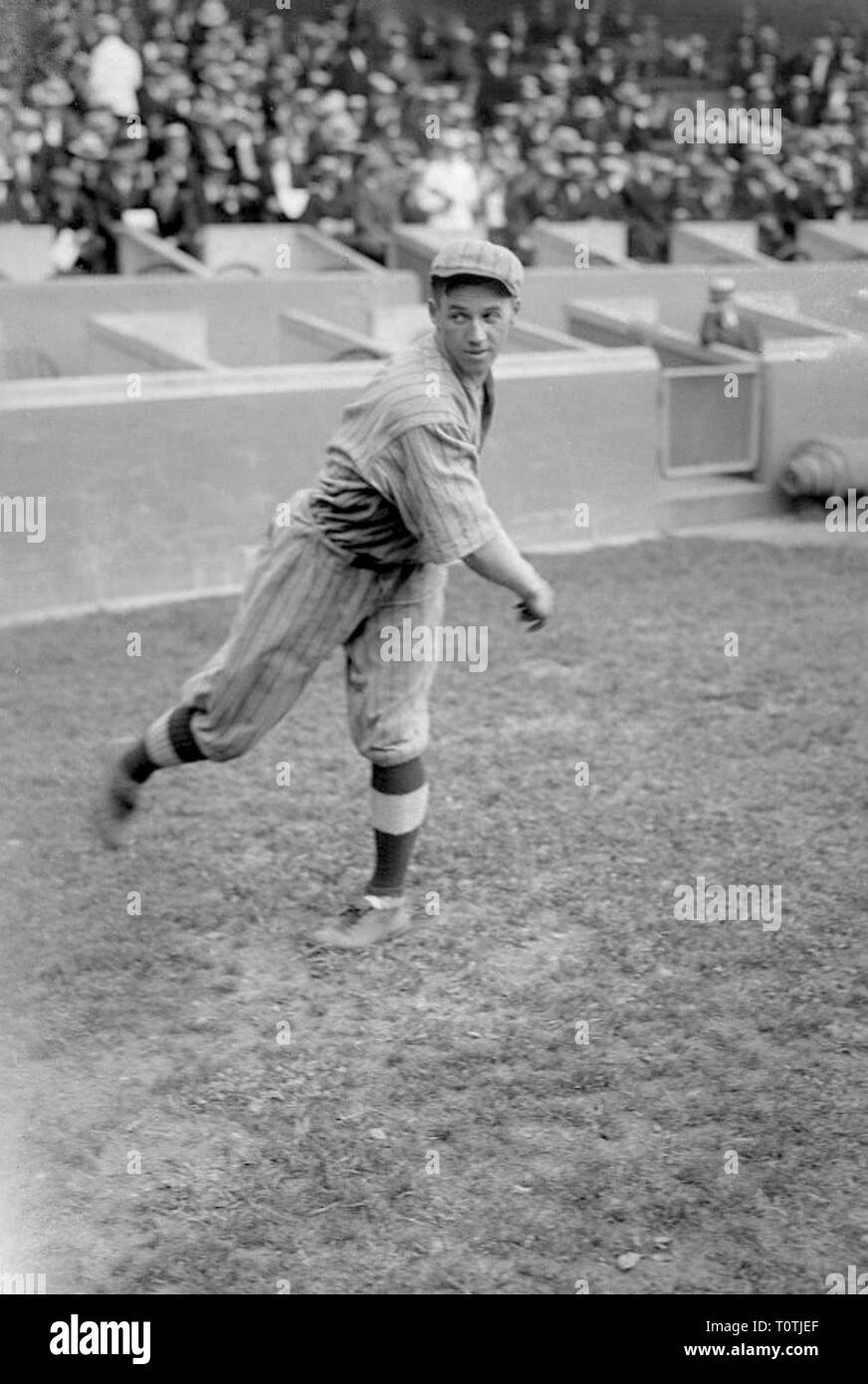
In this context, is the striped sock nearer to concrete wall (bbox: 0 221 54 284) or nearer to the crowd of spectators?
the crowd of spectators

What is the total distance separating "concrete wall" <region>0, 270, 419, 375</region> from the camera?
10.6 metres

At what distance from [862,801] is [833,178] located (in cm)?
1266

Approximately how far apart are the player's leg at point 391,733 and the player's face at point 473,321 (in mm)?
596

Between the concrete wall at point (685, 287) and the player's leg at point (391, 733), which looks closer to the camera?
the player's leg at point (391, 733)

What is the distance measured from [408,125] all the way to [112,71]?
323 cm

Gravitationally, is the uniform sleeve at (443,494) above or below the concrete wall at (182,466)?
above

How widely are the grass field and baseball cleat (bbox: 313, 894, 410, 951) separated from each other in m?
0.06

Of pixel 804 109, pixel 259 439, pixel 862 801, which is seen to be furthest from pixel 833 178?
pixel 862 801

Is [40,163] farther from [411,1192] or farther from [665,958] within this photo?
[411,1192]

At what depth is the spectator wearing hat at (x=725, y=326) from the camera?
39.2ft

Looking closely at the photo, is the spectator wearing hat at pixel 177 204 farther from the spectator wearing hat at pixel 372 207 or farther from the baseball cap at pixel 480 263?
the baseball cap at pixel 480 263

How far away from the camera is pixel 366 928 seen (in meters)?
4.66

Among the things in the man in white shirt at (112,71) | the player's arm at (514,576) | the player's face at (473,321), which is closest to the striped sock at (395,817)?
the player's arm at (514,576)

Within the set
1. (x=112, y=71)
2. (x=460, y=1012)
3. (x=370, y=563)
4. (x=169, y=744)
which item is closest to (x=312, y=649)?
(x=370, y=563)
